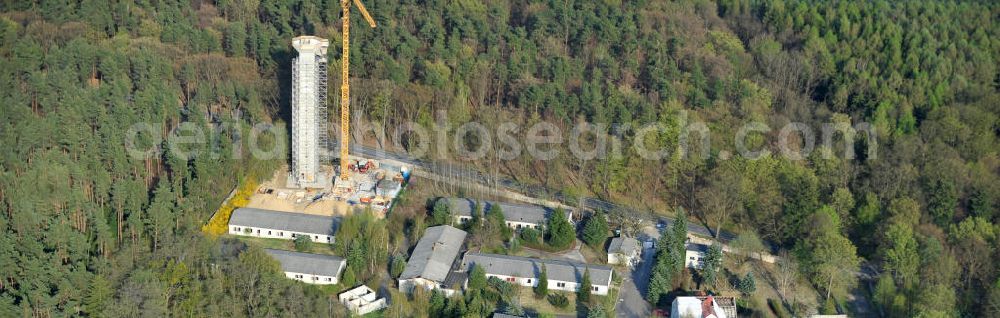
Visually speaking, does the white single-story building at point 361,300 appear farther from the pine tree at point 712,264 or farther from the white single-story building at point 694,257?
the white single-story building at point 694,257

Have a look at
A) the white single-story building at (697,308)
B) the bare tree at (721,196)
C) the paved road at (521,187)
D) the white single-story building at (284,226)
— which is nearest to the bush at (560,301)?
the white single-story building at (697,308)

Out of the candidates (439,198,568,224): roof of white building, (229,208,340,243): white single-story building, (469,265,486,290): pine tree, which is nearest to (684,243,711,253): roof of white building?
(439,198,568,224): roof of white building

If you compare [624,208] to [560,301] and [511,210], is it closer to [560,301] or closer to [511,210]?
[511,210]

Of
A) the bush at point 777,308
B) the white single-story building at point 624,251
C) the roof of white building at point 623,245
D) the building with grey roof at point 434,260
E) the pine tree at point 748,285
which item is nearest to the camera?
the building with grey roof at point 434,260

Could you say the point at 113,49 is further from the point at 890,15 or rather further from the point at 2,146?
the point at 890,15

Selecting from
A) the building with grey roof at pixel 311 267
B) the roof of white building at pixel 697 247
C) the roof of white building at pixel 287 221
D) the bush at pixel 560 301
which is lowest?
the bush at pixel 560 301

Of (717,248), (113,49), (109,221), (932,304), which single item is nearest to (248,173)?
(109,221)
